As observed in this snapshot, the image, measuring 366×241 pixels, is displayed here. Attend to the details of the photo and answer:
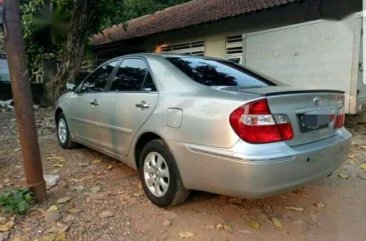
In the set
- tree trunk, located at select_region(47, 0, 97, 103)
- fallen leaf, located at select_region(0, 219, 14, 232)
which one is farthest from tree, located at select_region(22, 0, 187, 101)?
fallen leaf, located at select_region(0, 219, 14, 232)

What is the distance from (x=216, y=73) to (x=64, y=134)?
3.09 metres

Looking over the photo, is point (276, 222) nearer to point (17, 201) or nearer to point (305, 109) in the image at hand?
point (305, 109)

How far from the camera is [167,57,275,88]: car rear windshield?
11.5 feet

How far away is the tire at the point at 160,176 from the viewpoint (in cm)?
333

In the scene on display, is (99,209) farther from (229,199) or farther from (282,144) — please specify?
(282,144)

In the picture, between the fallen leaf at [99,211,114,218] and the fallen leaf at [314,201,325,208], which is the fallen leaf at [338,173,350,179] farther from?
the fallen leaf at [99,211,114,218]

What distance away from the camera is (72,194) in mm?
3938

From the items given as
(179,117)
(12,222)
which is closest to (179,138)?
(179,117)

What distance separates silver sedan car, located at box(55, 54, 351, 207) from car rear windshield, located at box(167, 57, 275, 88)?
0.01 meters

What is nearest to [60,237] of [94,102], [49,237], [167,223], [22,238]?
[49,237]

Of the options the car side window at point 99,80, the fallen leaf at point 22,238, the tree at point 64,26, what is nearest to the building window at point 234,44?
the tree at point 64,26

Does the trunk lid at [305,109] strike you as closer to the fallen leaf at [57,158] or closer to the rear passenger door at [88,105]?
the rear passenger door at [88,105]

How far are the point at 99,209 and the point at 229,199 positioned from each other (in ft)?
4.23

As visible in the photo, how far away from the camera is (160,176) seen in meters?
3.51
